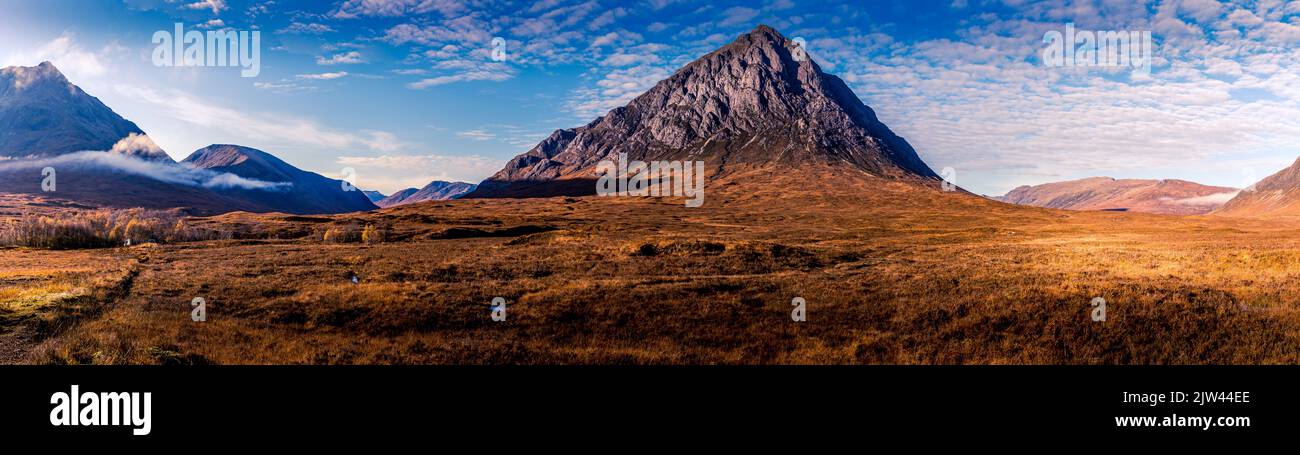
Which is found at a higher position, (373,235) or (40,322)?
(373,235)

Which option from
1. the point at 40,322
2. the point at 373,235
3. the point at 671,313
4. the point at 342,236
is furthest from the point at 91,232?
the point at 671,313

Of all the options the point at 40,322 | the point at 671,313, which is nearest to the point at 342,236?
the point at 40,322

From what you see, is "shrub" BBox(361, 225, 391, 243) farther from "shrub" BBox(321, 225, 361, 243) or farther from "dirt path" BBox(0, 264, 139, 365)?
"dirt path" BBox(0, 264, 139, 365)

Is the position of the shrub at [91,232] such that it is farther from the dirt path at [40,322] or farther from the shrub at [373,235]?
the dirt path at [40,322]

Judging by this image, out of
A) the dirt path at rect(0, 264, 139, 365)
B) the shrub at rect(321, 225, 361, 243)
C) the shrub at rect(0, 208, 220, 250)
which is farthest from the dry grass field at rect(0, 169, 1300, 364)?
the shrub at rect(321, 225, 361, 243)

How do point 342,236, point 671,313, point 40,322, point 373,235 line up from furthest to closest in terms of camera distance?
point 342,236 < point 373,235 < point 671,313 < point 40,322

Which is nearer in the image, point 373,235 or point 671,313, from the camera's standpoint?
point 671,313

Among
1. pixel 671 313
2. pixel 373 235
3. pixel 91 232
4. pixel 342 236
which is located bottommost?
pixel 671 313

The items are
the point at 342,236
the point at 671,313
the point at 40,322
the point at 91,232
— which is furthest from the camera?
the point at 342,236

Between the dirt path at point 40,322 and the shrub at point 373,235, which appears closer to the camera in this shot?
the dirt path at point 40,322

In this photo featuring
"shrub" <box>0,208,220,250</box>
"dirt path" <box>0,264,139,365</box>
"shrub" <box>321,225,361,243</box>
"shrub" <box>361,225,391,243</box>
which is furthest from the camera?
"shrub" <box>321,225,361,243</box>

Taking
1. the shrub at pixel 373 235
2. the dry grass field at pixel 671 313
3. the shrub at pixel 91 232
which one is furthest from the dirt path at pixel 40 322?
the shrub at pixel 91 232

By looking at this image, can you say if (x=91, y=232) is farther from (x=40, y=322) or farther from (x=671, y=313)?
(x=671, y=313)
